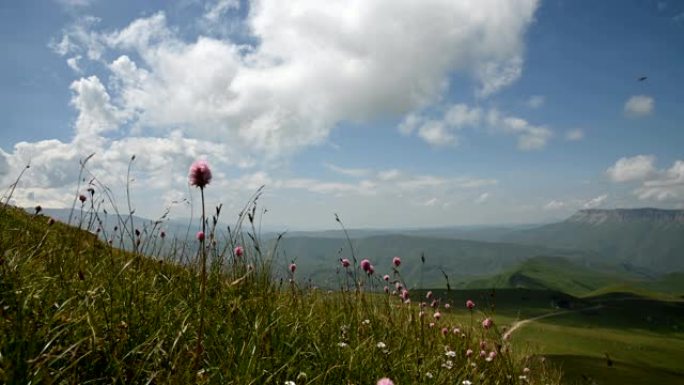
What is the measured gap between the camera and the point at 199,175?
3303mm

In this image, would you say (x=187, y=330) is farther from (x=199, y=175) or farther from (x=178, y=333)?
(x=199, y=175)

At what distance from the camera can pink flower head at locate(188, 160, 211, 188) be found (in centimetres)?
328

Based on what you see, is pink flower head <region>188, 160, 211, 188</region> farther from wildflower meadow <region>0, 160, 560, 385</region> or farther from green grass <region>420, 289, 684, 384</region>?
green grass <region>420, 289, 684, 384</region>

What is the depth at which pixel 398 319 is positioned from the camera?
8773 mm

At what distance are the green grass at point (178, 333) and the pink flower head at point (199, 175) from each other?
83 cm

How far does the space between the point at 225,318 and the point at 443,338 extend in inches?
200

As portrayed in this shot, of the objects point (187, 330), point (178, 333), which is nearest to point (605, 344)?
point (187, 330)

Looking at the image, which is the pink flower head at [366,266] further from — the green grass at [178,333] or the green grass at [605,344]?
the green grass at [605,344]

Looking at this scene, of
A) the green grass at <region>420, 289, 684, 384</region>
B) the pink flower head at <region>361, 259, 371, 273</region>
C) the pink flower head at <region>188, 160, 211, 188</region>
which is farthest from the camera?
the green grass at <region>420, 289, 684, 384</region>

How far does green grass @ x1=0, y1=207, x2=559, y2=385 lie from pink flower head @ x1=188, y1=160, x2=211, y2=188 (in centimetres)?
83

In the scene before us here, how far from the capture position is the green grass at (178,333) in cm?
336

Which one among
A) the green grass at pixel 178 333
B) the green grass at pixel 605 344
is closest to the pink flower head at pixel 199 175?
the green grass at pixel 178 333

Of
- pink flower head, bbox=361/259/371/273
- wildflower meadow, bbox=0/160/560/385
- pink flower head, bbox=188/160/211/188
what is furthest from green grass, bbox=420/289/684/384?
pink flower head, bbox=188/160/211/188

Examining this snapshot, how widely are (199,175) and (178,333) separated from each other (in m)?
1.44
